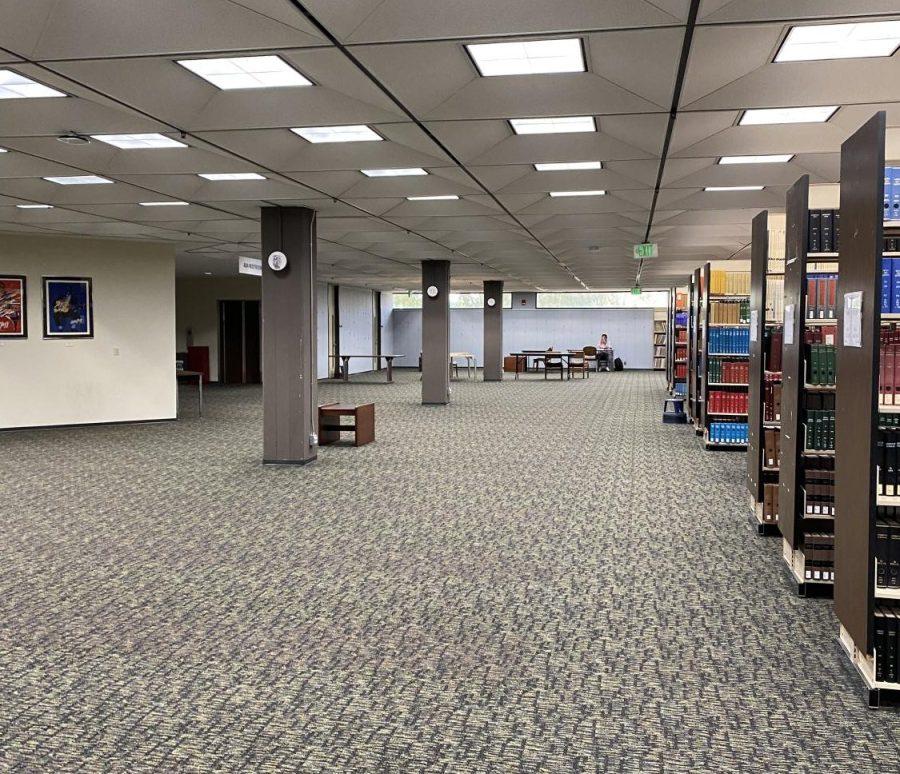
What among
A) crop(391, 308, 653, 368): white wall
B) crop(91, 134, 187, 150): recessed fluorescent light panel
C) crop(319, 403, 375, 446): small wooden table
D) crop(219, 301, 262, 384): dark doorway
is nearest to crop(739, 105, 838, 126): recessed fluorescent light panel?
crop(91, 134, 187, 150): recessed fluorescent light panel

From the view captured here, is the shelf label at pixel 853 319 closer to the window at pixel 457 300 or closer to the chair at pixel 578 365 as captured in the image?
the chair at pixel 578 365

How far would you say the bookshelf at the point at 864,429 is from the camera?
11.0 feet

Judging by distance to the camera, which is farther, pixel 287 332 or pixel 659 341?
pixel 659 341

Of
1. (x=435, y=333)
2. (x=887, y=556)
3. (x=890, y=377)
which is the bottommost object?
(x=887, y=556)

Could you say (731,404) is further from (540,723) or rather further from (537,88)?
(540,723)

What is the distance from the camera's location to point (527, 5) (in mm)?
3891

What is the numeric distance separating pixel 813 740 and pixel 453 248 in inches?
498

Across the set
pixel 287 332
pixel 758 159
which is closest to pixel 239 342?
pixel 287 332

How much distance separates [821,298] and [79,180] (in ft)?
22.2

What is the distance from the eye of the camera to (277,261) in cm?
964

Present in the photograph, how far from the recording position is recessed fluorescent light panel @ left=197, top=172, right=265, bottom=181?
801 cm

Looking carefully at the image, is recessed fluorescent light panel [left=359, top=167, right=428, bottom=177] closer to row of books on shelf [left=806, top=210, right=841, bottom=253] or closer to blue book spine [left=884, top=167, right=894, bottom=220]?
row of books on shelf [left=806, top=210, right=841, bottom=253]

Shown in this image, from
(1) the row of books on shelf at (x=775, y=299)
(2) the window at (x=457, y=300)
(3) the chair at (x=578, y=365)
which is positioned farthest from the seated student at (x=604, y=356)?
(1) the row of books on shelf at (x=775, y=299)

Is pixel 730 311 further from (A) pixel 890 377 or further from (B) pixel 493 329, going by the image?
(B) pixel 493 329
